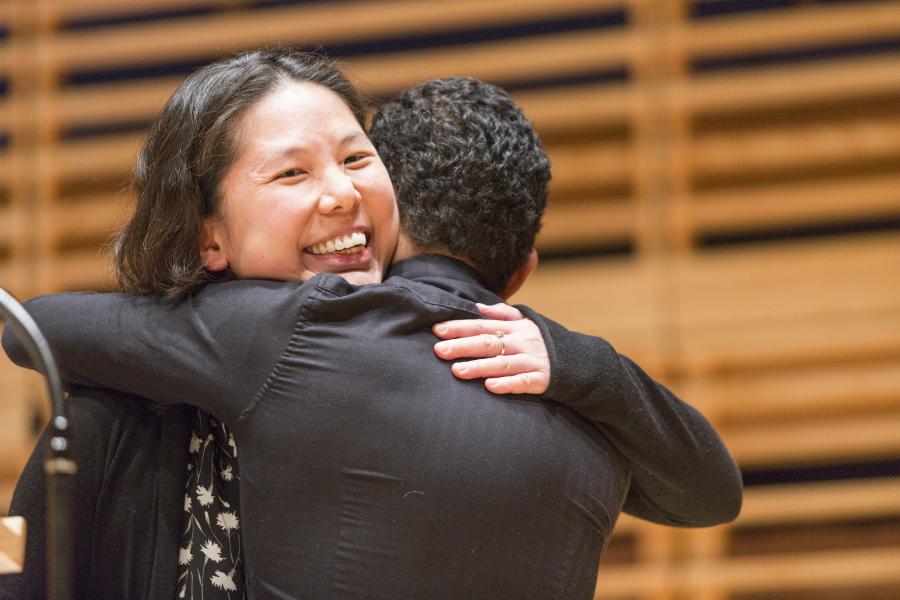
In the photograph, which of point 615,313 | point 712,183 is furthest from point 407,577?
point 712,183

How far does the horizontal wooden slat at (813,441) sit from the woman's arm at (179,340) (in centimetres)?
232

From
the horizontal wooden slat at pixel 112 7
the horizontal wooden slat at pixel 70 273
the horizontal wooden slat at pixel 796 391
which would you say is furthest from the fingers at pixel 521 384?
the horizontal wooden slat at pixel 112 7

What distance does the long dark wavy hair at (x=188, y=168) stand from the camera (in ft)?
4.54

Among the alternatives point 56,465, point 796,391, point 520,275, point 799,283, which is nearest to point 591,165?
point 799,283

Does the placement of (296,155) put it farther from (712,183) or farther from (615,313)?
(712,183)

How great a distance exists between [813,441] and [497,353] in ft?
7.66

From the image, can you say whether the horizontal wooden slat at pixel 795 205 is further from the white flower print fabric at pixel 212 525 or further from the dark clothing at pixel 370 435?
the white flower print fabric at pixel 212 525

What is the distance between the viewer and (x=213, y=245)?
143cm

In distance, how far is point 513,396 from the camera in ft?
4.21

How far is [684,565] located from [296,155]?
7.59 feet

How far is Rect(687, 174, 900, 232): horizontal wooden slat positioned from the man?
210 centimetres

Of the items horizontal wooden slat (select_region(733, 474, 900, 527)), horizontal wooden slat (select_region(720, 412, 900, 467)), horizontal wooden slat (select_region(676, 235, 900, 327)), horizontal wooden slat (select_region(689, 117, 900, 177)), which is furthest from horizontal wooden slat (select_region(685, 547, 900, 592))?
horizontal wooden slat (select_region(689, 117, 900, 177))

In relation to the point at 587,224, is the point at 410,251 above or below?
above

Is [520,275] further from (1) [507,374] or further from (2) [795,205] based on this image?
(2) [795,205]
